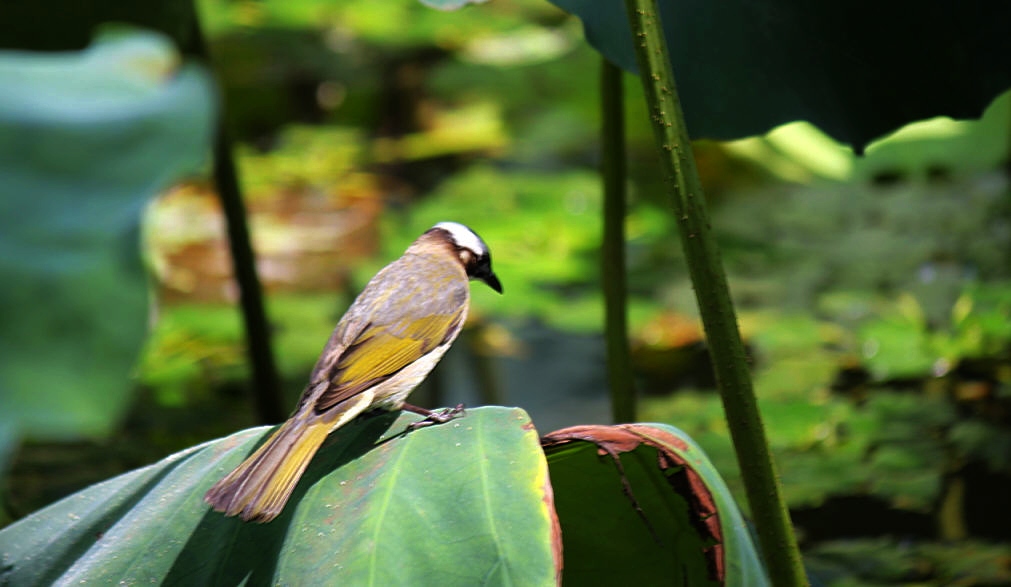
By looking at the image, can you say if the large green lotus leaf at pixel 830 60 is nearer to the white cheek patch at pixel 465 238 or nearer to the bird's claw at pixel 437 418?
the white cheek patch at pixel 465 238

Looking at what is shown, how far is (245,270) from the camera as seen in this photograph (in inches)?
63.9

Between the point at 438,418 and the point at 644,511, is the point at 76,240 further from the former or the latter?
the point at 644,511

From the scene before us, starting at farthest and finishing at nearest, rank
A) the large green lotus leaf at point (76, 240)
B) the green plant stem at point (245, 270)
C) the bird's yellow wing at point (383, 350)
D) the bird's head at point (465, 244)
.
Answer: the green plant stem at point (245, 270) → the bird's head at point (465, 244) → the bird's yellow wing at point (383, 350) → the large green lotus leaf at point (76, 240)

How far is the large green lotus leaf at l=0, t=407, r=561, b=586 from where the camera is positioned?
2.27 feet

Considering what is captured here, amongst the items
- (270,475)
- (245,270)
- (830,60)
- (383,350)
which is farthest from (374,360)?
(245,270)

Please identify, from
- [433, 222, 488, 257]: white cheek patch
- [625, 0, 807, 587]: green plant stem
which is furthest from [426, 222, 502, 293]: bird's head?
[625, 0, 807, 587]: green plant stem

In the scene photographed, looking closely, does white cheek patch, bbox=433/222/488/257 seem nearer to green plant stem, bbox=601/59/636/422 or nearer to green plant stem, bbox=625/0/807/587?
green plant stem, bbox=601/59/636/422

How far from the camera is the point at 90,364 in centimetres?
42

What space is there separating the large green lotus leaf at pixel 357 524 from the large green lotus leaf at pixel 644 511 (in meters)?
0.06

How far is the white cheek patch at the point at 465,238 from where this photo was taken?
104cm

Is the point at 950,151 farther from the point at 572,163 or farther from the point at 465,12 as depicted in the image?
the point at 465,12

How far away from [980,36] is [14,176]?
3.10 feet

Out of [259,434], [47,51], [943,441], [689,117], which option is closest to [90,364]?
[259,434]

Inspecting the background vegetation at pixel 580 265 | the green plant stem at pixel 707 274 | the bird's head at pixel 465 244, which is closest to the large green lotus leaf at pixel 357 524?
the green plant stem at pixel 707 274
